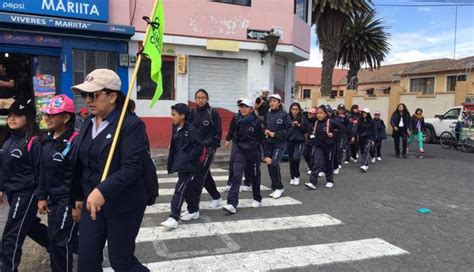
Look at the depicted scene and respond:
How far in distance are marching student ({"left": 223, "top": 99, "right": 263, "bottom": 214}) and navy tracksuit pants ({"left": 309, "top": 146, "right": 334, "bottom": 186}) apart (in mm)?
2074

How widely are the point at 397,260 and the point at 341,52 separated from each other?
98.8ft

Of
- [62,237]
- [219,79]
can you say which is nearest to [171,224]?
[62,237]

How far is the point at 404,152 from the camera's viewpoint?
14344 millimetres

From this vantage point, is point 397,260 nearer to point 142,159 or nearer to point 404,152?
point 142,159

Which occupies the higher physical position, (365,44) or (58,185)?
(365,44)

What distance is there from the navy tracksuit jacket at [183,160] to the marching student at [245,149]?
1040mm

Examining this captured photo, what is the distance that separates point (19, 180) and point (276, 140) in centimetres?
472

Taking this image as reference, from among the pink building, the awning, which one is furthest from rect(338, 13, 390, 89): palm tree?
the awning

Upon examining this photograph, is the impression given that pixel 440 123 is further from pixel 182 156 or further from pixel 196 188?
pixel 182 156

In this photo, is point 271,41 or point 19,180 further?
point 271,41

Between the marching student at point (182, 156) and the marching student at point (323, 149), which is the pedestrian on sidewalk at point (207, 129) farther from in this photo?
the marching student at point (323, 149)

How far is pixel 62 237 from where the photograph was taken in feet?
11.6

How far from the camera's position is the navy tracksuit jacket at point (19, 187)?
12.3ft

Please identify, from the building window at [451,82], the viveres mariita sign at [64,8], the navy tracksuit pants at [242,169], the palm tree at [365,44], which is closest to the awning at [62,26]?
the viveres mariita sign at [64,8]
